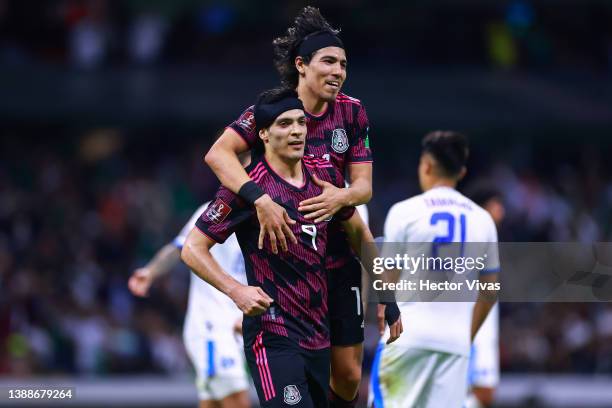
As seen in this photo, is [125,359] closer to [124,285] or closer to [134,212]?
[124,285]

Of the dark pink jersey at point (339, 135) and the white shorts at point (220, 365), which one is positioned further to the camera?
the white shorts at point (220, 365)

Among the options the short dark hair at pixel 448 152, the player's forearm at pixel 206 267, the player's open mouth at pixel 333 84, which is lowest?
the player's forearm at pixel 206 267

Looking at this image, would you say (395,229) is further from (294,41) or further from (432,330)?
(294,41)

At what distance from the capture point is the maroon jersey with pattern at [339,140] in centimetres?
665

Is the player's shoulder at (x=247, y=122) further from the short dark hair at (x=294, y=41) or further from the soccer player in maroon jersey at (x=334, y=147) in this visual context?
the short dark hair at (x=294, y=41)

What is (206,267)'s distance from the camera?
6254 millimetres

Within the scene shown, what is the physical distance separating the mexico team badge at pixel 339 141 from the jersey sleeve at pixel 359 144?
4 centimetres

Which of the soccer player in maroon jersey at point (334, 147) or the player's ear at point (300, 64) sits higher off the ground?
the player's ear at point (300, 64)

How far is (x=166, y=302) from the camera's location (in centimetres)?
1502

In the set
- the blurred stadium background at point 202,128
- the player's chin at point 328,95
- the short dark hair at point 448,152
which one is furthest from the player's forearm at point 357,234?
the blurred stadium background at point 202,128

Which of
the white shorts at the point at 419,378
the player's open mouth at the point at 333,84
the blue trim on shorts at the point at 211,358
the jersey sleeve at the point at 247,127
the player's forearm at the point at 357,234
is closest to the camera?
the jersey sleeve at the point at 247,127

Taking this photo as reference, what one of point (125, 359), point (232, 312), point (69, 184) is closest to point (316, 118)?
point (232, 312)

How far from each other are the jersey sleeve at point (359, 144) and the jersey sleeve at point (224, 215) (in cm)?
78

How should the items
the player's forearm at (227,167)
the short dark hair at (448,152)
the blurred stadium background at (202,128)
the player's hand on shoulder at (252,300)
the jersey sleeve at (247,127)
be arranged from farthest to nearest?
the blurred stadium background at (202,128)
the short dark hair at (448,152)
the jersey sleeve at (247,127)
the player's forearm at (227,167)
the player's hand on shoulder at (252,300)
